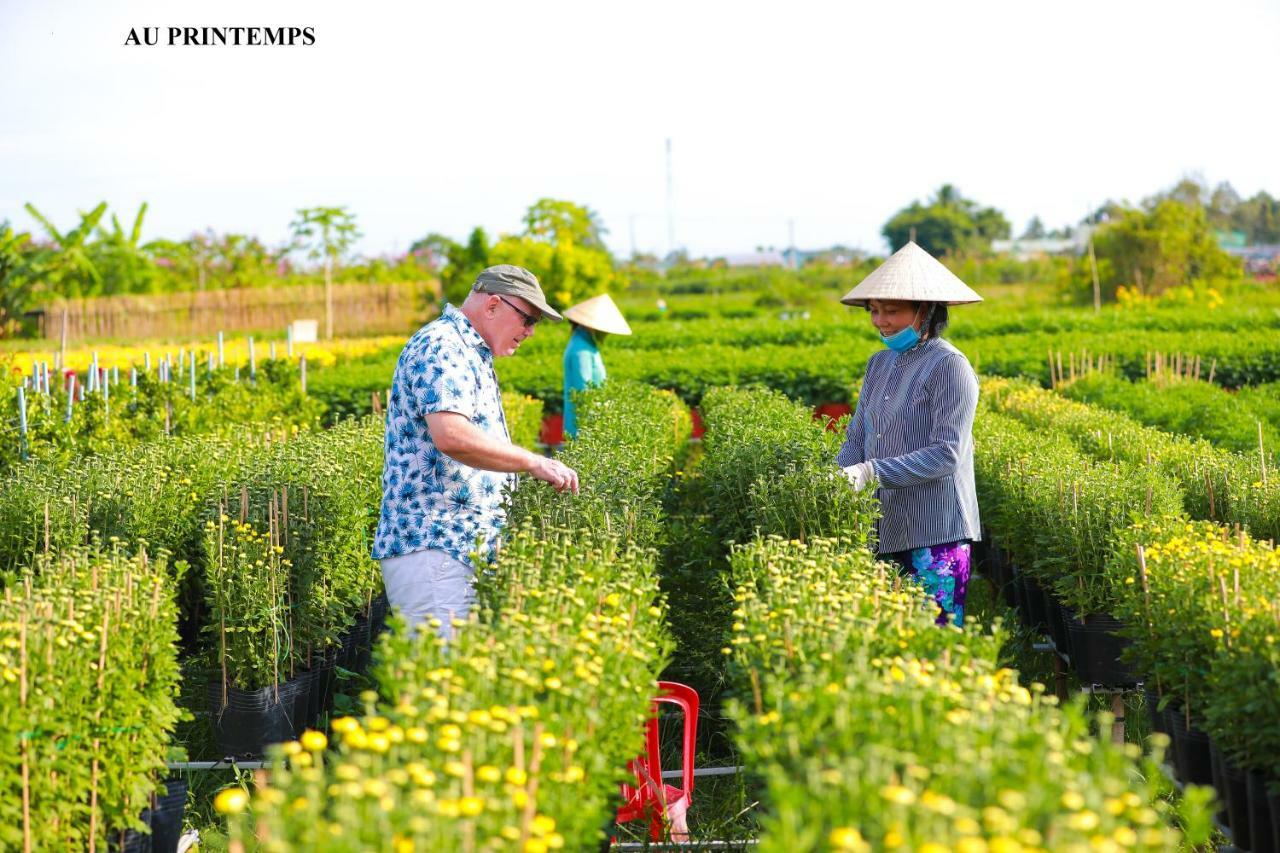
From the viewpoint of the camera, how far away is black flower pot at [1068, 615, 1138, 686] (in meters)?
5.32

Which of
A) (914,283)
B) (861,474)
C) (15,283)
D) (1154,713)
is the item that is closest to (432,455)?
(861,474)

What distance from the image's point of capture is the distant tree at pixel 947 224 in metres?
67.6

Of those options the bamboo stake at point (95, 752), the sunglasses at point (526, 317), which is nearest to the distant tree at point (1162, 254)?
the sunglasses at point (526, 317)

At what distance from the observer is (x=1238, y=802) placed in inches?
146

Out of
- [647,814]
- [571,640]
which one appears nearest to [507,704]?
[571,640]

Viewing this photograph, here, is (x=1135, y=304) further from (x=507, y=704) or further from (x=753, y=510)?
(x=507, y=704)

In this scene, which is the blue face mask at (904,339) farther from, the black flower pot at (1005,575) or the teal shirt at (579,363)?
the teal shirt at (579,363)

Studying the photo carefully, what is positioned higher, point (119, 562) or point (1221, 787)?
point (119, 562)

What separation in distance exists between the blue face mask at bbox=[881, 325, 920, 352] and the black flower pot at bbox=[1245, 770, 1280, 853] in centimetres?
201

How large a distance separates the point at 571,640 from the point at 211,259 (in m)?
38.5

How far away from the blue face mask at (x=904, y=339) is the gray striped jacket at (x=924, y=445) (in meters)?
0.03

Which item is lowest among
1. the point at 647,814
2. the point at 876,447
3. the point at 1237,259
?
the point at 647,814

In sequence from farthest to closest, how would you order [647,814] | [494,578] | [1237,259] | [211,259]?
[211,259]
[1237,259]
[647,814]
[494,578]

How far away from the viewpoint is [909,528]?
4.83 metres
